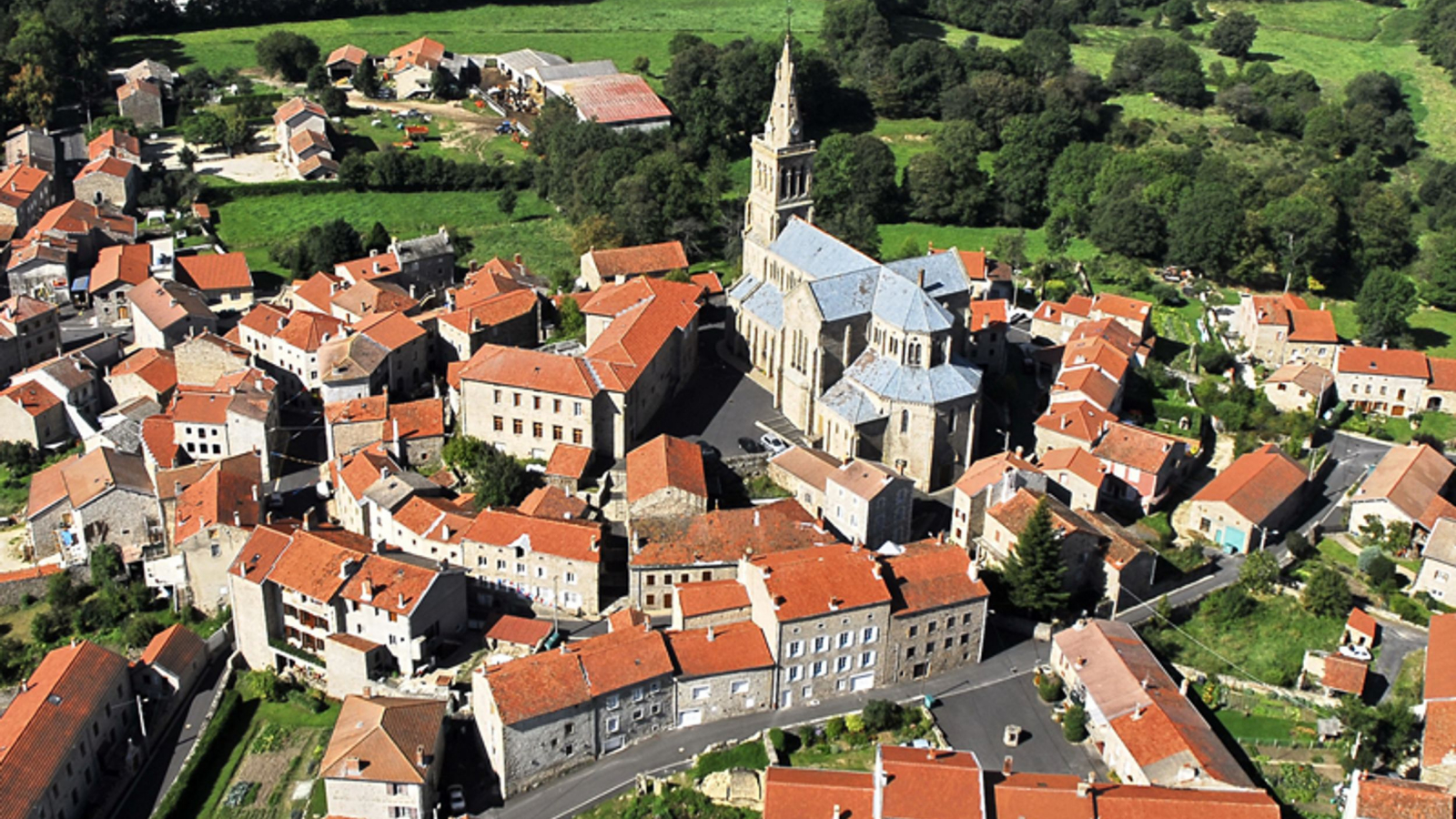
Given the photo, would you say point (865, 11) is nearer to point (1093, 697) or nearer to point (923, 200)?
point (923, 200)

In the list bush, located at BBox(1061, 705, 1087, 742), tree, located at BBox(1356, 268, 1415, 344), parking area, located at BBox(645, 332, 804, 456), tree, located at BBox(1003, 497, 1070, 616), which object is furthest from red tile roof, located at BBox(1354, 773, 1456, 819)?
tree, located at BBox(1356, 268, 1415, 344)

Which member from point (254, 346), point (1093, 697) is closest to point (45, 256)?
point (254, 346)

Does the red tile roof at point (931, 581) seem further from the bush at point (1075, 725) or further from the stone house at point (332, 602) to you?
→ the stone house at point (332, 602)

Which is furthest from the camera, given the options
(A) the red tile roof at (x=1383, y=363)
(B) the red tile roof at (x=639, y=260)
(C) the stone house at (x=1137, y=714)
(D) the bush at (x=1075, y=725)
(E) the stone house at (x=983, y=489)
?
(B) the red tile roof at (x=639, y=260)

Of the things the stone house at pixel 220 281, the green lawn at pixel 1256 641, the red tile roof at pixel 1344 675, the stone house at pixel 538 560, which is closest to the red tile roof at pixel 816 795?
the stone house at pixel 538 560

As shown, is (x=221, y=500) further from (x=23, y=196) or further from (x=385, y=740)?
(x=23, y=196)

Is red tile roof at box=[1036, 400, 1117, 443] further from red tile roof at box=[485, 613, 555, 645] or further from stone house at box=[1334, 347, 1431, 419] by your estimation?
red tile roof at box=[485, 613, 555, 645]
